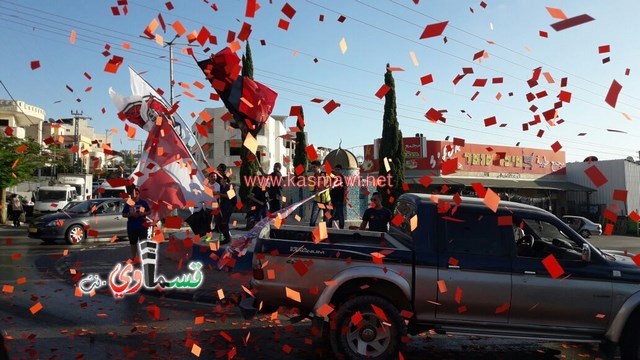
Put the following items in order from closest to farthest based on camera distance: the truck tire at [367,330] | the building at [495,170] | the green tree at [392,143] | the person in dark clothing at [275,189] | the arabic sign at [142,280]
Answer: the truck tire at [367,330] < the arabic sign at [142,280] < the person in dark clothing at [275,189] < the green tree at [392,143] < the building at [495,170]

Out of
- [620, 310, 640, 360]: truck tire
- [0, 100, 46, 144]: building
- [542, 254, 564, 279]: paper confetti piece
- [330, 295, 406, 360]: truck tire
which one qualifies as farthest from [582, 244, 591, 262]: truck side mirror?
[0, 100, 46, 144]: building

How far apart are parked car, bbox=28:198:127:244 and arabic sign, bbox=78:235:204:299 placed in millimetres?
7175

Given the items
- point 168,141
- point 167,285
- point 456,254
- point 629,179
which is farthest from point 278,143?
point 456,254

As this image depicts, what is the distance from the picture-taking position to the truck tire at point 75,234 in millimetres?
16281

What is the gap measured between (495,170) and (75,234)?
31551 mm

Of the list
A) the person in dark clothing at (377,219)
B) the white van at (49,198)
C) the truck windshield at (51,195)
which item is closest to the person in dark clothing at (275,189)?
the person in dark clothing at (377,219)

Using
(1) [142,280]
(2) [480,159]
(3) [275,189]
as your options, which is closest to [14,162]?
(3) [275,189]

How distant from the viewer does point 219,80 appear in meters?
8.11

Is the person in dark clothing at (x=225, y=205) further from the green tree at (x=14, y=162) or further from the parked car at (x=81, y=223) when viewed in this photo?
the green tree at (x=14, y=162)

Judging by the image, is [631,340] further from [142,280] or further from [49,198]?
[49,198]

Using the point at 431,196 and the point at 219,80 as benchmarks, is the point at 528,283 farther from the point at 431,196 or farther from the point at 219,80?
the point at 219,80

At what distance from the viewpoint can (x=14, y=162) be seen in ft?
81.6

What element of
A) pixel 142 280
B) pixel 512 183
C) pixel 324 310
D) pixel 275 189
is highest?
pixel 512 183

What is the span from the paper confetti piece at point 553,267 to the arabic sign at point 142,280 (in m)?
6.06
